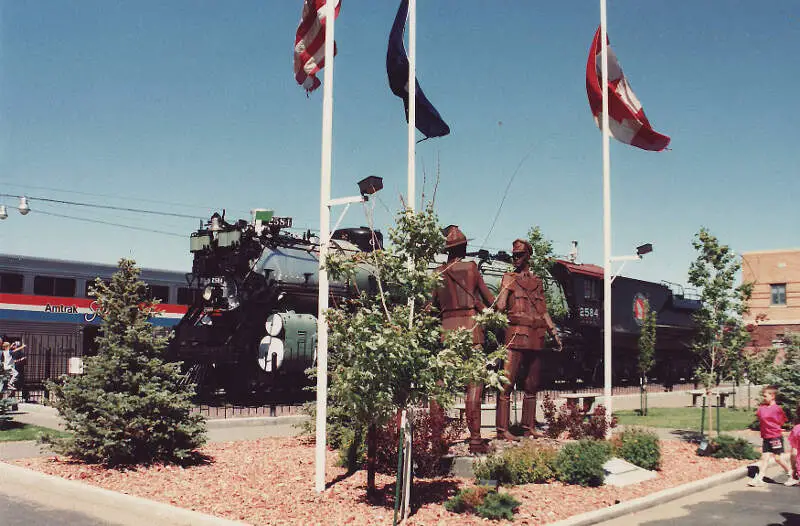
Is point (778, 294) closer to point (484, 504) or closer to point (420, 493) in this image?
point (420, 493)

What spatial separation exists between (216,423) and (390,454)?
256 inches

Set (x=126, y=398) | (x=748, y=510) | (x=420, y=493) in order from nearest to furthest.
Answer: (x=420, y=493) < (x=748, y=510) < (x=126, y=398)

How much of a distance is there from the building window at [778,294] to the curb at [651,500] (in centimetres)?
4298

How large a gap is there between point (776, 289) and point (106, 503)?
5095 centimetres

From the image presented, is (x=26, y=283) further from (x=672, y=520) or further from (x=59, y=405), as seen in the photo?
(x=672, y=520)

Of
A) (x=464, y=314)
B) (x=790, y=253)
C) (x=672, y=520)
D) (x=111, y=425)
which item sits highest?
(x=790, y=253)

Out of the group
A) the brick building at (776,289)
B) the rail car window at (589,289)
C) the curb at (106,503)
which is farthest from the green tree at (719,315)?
the brick building at (776,289)

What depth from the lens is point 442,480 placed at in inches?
379

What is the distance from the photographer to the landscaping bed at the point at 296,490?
7.89m

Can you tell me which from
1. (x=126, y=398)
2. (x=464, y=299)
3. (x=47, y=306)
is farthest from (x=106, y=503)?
(x=47, y=306)

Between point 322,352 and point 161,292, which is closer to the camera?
point 322,352

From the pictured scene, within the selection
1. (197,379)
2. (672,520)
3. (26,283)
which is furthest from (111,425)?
(26,283)

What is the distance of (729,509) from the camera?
923cm

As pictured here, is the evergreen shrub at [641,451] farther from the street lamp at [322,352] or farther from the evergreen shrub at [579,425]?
the street lamp at [322,352]
